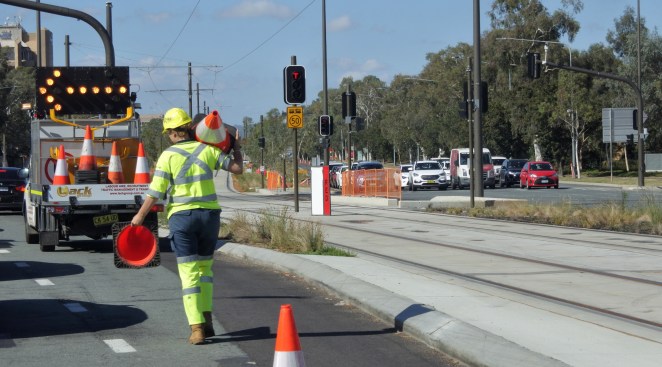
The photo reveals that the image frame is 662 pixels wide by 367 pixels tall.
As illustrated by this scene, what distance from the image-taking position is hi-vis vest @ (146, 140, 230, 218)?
339 inches

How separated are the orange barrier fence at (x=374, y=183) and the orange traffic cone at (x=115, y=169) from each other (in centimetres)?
1734

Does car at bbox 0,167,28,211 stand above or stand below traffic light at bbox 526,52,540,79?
below

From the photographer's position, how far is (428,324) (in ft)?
29.2

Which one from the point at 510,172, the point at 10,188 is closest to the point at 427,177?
the point at 510,172

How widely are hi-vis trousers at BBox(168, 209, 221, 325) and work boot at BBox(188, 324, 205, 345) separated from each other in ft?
0.13

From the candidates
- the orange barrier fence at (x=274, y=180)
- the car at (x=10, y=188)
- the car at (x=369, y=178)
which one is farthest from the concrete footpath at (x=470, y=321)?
the orange barrier fence at (x=274, y=180)

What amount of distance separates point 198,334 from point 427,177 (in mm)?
46610

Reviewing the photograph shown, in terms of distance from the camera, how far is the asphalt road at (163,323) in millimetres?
8055

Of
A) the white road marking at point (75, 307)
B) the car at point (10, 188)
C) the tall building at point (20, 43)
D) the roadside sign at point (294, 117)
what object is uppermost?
the tall building at point (20, 43)

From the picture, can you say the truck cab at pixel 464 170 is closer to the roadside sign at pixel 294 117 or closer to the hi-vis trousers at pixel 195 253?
the roadside sign at pixel 294 117

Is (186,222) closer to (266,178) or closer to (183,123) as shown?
(183,123)

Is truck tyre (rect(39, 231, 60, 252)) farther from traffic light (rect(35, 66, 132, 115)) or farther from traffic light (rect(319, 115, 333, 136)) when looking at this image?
traffic light (rect(319, 115, 333, 136))

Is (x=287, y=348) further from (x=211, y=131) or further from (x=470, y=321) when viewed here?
(x=470, y=321)

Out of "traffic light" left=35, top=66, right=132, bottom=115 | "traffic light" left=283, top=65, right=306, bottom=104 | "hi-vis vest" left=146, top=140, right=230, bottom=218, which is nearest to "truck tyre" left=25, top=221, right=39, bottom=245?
"traffic light" left=35, top=66, right=132, bottom=115
